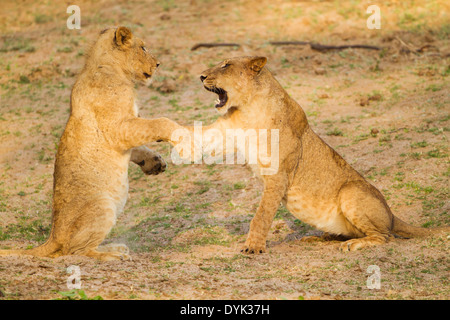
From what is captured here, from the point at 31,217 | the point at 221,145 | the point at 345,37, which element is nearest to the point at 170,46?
the point at 345,37

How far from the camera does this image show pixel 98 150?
20.0 ft

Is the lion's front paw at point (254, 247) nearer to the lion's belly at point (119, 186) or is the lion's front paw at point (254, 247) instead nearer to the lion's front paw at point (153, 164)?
the lion's belly at point (119, 186)

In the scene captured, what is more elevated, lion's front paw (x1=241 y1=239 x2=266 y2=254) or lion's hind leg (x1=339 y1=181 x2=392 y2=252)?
lion's hind leg (x1=339 y1=181 x2=392 y2=252)

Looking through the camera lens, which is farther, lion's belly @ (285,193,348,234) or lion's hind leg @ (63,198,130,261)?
lion's belly @ (285,193,348,234)

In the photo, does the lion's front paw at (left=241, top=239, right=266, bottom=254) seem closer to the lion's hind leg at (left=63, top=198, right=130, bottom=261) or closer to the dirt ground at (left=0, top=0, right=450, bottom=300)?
the dirt ground at (left=0, top=0, right=450, bottom=300)

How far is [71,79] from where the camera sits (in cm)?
1287

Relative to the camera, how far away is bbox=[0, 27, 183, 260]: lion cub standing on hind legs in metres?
5.84

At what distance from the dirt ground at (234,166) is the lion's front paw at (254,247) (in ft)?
0.40

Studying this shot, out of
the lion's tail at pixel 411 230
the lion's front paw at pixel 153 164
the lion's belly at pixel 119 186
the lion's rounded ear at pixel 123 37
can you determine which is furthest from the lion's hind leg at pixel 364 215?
the lion's rounded ear at pixel 123 37

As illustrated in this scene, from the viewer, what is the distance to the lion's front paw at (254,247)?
20.0 feet

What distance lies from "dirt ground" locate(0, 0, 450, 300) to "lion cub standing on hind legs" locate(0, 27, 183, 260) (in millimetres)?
358

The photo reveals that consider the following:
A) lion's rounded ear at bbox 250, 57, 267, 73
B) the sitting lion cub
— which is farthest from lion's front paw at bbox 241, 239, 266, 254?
lion's rounded ear at bbox 250, 57, 267, 73
